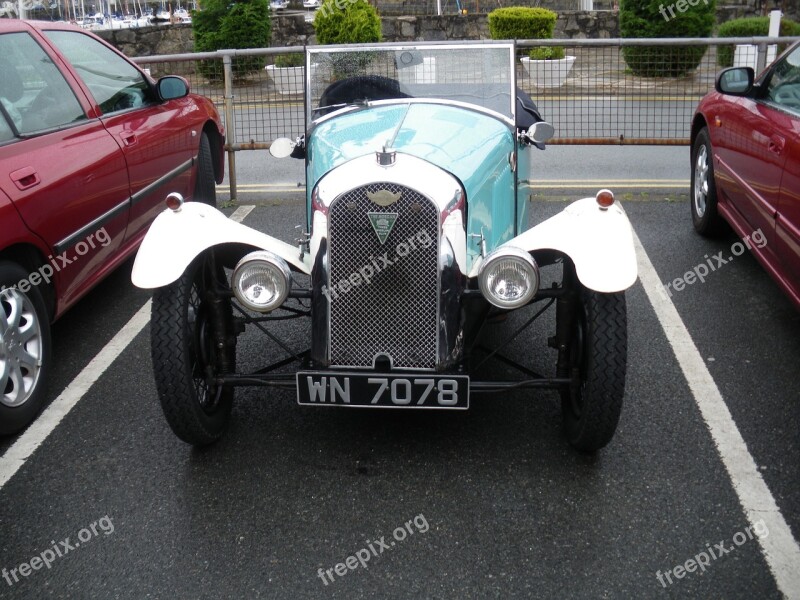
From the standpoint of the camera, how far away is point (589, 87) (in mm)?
9500

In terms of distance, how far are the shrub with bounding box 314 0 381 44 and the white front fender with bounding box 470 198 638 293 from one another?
1343cm

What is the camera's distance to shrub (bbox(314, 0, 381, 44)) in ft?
54.2

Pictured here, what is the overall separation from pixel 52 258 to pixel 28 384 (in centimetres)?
66

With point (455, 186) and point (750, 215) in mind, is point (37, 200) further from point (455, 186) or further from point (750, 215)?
point (750, 215)

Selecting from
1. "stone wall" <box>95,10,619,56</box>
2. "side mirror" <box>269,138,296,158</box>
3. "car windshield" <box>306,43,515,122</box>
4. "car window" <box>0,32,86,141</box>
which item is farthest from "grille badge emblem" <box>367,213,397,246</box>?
"stone wall" <box>95,10,619,56</box>

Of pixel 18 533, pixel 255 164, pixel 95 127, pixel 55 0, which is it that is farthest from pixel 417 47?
pixel 55 0

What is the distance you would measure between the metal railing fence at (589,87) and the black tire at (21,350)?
4349 millimetres

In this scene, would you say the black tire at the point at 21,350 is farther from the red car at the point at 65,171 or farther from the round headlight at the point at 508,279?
the round headlight at the point at 508,279

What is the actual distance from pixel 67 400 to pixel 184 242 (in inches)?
51.7

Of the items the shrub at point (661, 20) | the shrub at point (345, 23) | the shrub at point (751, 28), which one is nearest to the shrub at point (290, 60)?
the shrub at point (345, 23)

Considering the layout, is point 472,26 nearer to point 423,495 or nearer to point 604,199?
point 604,199

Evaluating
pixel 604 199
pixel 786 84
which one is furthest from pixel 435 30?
pixel 604 199

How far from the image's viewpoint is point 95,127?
517 cm

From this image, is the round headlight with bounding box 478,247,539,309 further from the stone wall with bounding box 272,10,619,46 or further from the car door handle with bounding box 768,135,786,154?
the stone wall with bounding box 272,10,619,46
